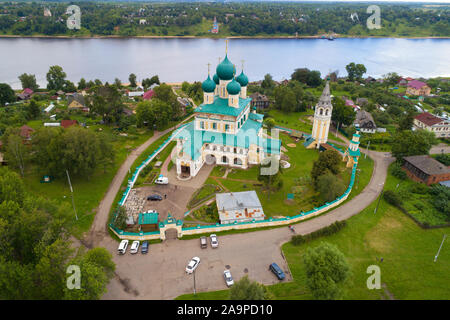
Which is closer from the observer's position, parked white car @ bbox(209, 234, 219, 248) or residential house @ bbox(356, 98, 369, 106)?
parked white car @ bbox(209, 234, 219, 248)

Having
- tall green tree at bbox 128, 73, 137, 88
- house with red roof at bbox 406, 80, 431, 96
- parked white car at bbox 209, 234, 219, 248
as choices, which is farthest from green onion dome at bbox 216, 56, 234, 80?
house with red roof at bbox 406, 80, 431, 96

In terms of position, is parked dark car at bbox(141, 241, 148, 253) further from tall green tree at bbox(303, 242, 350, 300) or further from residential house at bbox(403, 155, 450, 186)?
residential house at bbox(403, 155, 450, 186)

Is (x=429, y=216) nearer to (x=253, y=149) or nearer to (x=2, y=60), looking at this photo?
(x=253, y=149)

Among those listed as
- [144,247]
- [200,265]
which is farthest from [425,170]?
[144,247]

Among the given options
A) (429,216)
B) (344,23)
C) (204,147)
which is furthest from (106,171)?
(344,23)

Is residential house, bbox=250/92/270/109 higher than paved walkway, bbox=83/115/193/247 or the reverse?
higher

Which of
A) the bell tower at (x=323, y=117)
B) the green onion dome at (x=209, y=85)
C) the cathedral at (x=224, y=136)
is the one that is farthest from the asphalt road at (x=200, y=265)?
the green onion dome at (x=209, y=85)

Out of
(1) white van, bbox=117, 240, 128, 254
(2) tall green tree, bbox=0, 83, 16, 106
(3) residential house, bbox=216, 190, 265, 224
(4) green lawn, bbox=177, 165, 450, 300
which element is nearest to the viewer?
(4) green lawn, bbox=177, 165, 450, 300
